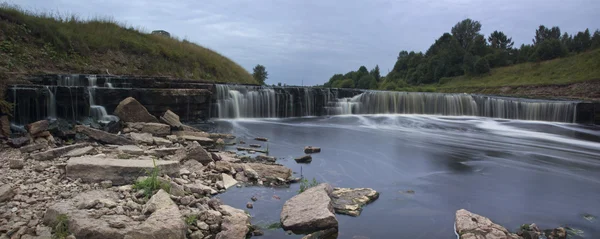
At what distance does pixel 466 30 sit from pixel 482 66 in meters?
38.7

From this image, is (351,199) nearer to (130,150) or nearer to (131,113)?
(130,150)

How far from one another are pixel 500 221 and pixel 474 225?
3.15 ft

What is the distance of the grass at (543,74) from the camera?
136 feet

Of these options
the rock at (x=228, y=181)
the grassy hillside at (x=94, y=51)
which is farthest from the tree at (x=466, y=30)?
the rock at (x=228, y=181)

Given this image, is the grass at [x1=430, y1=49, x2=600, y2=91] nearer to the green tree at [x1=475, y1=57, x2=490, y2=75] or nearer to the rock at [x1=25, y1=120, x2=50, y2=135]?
the green tree at [x1=475, y1=57, x2=490, y2=75]

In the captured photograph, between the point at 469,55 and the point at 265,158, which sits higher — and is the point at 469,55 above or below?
above

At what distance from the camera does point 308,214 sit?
17.4ft

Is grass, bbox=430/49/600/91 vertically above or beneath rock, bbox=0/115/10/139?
above

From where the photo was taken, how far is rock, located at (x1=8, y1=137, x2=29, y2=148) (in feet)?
25.5

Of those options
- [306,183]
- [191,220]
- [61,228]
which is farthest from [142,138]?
[61,228]

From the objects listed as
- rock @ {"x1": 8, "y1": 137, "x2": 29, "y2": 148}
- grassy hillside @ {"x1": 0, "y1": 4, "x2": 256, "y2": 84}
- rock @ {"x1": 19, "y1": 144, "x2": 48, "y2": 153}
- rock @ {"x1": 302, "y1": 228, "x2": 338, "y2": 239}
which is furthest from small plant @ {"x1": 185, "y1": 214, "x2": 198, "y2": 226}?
grassy hillside @ {"x1": 0, "y1": 4, "x2": 256, "y2": 84}

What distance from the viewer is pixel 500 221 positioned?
5.96 m

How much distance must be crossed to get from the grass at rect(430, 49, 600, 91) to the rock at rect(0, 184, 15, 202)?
45.5m

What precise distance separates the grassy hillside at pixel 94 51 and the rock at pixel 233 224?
11975 mm
